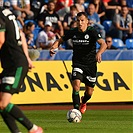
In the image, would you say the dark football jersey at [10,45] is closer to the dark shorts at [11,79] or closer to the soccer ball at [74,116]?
the dark shorts at [11,79]

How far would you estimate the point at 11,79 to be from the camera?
9.02 meters

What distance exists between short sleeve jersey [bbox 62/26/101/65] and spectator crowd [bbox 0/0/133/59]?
6601 mm

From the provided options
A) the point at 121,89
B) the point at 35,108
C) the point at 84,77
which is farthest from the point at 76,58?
the point at 121,89

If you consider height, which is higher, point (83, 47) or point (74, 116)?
point (83, 47)

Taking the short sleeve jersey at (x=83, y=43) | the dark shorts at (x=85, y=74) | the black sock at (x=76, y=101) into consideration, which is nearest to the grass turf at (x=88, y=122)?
the black sock at (x=76, y=101)

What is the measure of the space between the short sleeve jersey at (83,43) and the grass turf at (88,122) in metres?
1.37

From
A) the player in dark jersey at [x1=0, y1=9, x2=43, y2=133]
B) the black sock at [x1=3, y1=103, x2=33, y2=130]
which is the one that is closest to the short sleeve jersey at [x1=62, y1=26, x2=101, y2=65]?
the player in dark jersey at [x1=0, y1=9, x2=43, y2=133]

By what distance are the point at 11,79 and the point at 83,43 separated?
4.78m

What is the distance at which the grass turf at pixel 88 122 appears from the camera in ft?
37.7

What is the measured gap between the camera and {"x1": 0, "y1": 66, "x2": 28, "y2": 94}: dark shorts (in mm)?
9008

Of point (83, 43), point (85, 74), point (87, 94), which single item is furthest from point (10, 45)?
point (87, 94)

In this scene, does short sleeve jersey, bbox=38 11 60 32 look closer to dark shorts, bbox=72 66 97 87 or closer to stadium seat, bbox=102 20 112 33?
stadium seat, bbox=102 20 112 33

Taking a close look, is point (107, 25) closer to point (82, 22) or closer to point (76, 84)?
point (82, 22)

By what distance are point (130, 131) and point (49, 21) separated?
10689 mm
